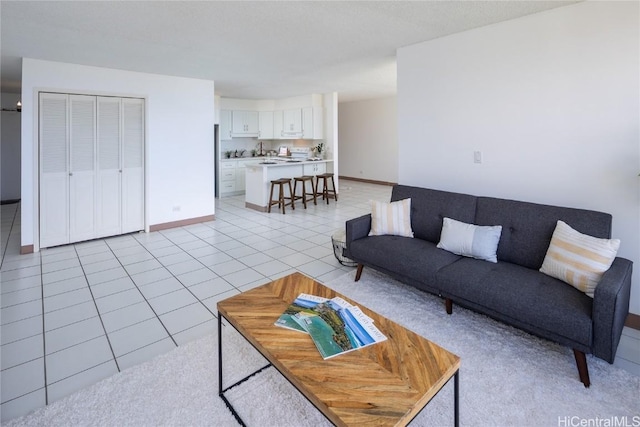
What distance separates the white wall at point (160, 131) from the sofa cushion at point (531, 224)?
15.2 ft

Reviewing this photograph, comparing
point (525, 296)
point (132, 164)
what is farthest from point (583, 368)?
point (132, 164)

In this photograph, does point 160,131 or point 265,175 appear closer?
point 160,131

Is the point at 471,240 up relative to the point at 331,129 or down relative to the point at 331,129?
down

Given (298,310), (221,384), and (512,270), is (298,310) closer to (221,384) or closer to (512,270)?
(221,384)

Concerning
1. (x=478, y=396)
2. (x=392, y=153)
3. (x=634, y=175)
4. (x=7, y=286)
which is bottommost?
(x=478, y=396)

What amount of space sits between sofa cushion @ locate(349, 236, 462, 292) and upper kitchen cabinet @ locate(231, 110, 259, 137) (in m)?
6.35

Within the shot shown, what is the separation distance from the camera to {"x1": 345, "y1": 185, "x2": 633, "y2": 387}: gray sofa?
1.93m

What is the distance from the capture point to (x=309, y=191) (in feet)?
26.0

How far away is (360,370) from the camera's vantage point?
1447 millimetres

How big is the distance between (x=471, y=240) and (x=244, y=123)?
726 centimetres

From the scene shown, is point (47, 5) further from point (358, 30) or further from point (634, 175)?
point (634, 175)

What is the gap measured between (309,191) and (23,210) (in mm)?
5042

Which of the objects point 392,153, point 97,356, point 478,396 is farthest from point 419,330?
point 392,153

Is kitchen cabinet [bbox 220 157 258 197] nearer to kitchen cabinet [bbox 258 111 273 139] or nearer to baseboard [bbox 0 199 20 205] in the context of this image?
kitchen cabinet [bbox 258 111 273 139]
